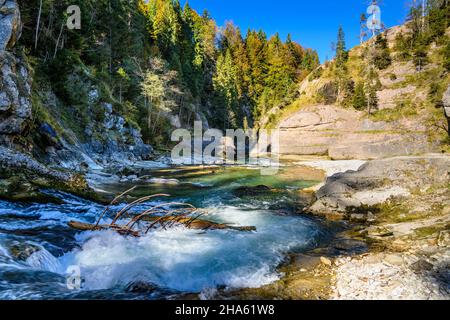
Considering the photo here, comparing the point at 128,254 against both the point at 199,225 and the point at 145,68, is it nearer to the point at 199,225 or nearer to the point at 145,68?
the point at 199,225

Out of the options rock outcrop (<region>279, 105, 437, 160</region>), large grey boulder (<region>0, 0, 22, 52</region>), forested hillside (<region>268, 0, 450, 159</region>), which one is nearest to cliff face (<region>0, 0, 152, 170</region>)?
large grey boulder (<region>0, 0, 22, 52</region>)

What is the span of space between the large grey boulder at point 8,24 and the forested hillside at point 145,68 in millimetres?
1900

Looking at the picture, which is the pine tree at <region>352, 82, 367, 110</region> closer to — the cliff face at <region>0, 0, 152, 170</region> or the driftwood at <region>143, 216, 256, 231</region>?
the cliff face at <region>0, 0, 152, 170</region>

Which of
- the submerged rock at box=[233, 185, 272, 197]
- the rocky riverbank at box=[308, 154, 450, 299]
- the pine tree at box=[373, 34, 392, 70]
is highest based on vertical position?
the pine tree at box=[373, 34, 392, 70]

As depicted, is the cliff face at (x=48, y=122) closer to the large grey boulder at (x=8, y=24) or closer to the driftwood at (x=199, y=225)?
the large grey boulder at (x=8, y=24)

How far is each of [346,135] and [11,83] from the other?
144ft

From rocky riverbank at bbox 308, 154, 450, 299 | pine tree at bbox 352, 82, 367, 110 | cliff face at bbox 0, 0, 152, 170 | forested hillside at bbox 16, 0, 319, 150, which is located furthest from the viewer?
pine tree at bbox 352, 82, 367, 110

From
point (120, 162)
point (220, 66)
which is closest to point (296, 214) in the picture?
point (120, 162)

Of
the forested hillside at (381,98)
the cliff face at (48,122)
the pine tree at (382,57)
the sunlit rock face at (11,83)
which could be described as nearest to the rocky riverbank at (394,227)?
the sunlit rock face at (11,83)

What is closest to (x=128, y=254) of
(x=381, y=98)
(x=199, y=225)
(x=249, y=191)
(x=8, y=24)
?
(x=199, y=225)

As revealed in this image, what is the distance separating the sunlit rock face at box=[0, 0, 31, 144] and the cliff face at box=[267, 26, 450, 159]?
129 ft

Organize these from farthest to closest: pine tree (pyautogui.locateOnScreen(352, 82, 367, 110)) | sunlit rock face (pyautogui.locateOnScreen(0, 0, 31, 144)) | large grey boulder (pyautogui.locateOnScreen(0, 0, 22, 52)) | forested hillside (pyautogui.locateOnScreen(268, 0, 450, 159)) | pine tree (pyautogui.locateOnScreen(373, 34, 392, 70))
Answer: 1. pine tree (pyautogui.locateOnScreen(373, 34, 392, 70))
2. pine tree (pyautogui.locateOnScreen(352, 82, 367, 110))
3. forested hillside (pyautogui.locateOnScreen(268, 0, 450, 159))
4. large grey boulder (pyautogui.locateOnScreen(0, 0, 22, 52))
5. sunlit rock face (pyautogui.locateOnScreen(0, 0, 31, 144))

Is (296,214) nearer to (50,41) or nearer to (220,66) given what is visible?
(50,41)

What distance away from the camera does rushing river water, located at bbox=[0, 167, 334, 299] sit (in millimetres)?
4445
